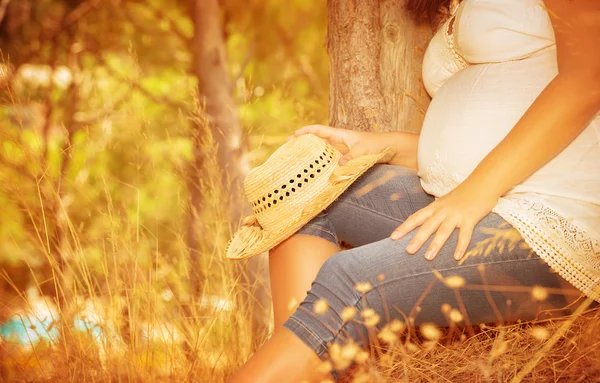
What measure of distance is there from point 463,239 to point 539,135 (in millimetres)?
337

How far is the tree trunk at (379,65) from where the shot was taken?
2.57m

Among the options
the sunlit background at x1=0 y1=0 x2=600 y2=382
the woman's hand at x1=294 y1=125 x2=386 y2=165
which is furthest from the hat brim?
the sunlit background at x1=0 y1=0 x2=600 y2=382

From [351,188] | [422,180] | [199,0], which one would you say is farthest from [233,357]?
[199,0]

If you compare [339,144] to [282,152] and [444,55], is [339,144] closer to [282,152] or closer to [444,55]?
[282,152]

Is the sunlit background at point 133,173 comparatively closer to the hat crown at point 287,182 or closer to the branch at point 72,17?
the branch at point 72,17

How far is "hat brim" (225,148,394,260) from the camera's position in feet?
5.65

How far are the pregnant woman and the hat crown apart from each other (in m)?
0.34

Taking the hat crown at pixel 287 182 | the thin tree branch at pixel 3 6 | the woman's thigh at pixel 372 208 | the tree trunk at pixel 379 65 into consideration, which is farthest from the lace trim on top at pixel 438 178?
the thin tree branch at pixel 3 6

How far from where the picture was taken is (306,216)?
174 cm

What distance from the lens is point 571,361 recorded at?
63.1 inches

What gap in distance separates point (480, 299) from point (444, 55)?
0.98 meters

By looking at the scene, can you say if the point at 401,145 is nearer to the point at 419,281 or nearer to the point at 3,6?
the point at 419,281

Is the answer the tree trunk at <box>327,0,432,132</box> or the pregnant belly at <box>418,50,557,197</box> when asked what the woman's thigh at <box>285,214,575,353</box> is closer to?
the pregnant belly at <box>418,50,557,197</box>

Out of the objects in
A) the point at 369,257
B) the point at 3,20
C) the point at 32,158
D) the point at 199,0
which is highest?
the point at 3,20
